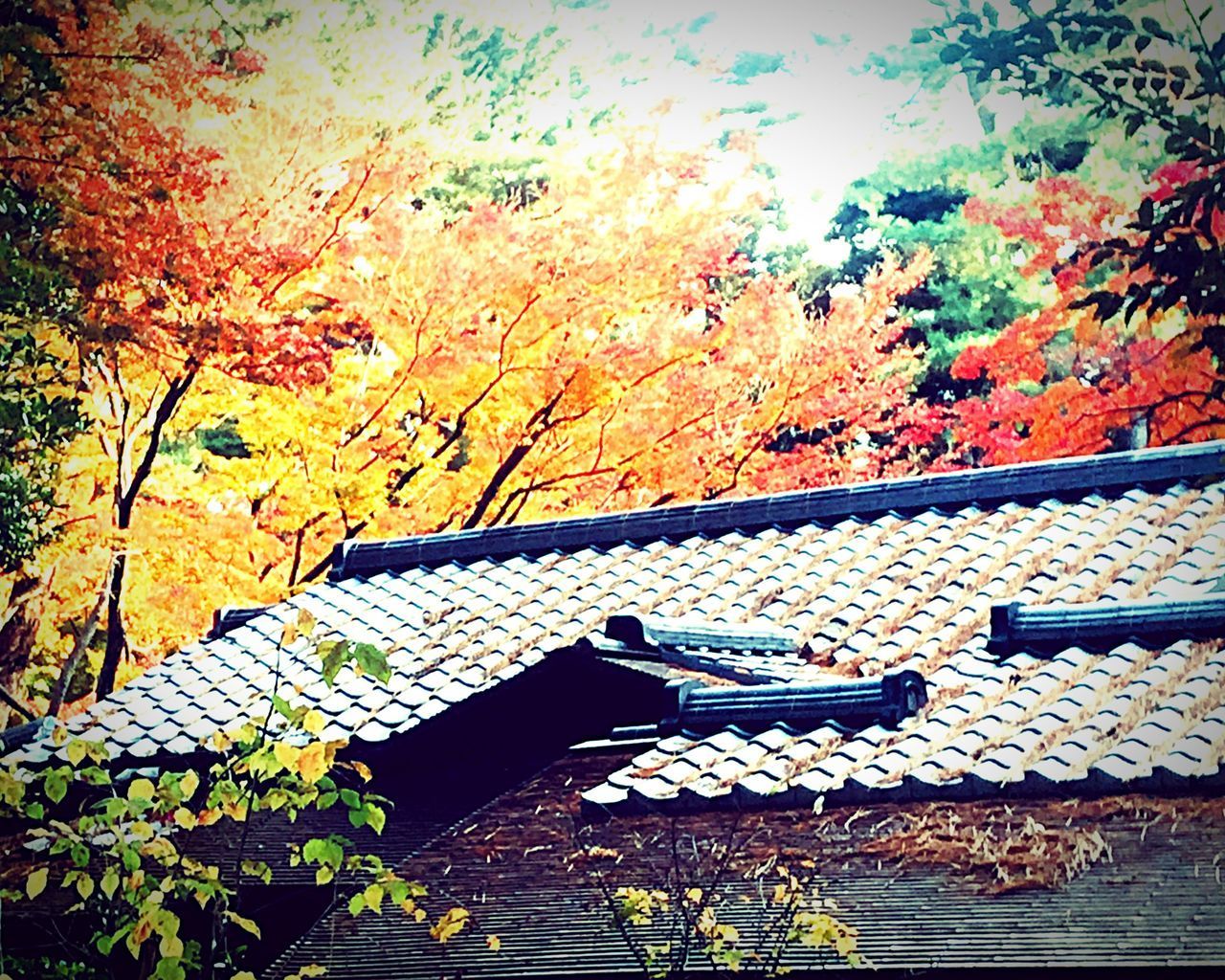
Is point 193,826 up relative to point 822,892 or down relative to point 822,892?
up

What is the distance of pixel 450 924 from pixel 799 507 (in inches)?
75.8

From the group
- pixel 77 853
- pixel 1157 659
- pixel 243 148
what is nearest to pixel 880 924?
pixel 1157 659

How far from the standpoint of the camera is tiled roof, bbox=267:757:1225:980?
2.70 m

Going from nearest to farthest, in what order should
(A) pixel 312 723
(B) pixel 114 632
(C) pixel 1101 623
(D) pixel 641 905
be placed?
(A) pixel 312 723 → (D) pixel 641 905 → (C) pixel 1101 623 → (B) pixel 114 632

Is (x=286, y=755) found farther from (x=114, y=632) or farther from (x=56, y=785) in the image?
(x=114, y=632)

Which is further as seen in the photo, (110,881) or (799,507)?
(799,507)

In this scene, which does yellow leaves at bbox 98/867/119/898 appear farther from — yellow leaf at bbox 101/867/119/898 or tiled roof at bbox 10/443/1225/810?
tiled roof at bbox 10/443/1225/810

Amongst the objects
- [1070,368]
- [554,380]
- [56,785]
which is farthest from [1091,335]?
[56,785]

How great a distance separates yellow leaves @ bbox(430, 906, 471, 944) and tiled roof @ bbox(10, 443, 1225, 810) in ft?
1.40

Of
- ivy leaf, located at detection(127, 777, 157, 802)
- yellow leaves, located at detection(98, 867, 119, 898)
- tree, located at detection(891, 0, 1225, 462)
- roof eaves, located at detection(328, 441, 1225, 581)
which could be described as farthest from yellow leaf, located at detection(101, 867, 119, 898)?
tree, located at detection(891, 0, 1225, 462)

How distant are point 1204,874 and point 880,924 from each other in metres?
0.66

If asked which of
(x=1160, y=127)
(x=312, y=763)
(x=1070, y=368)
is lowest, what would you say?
(x=312, y=763)

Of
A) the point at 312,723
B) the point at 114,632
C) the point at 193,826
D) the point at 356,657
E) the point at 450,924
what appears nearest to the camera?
the point at 356,657

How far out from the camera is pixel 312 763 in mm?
2580
